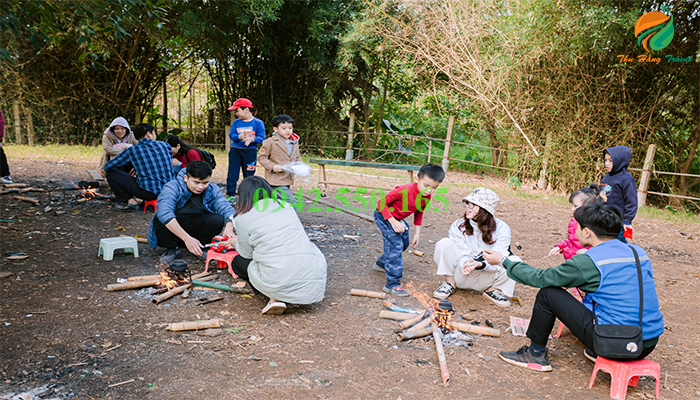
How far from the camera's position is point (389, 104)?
14.5m

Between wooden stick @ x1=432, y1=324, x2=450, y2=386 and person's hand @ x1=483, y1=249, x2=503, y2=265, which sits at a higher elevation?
person's hand @ x1=483, y1=249, x2=503, y2=265

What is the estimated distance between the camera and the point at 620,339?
97.9 inches

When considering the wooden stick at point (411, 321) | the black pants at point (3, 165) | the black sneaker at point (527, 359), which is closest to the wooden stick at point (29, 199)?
the black pants at point (3, 165)

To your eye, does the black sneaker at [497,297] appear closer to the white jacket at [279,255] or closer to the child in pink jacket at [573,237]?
the child in pink jacket at [573,237]

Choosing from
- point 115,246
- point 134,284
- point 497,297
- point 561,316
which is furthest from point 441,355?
point 115,246

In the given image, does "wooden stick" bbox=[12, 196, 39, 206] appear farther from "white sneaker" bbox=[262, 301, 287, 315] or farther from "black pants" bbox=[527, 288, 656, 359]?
"black pants" bbox=[527, 288, 656, 359]

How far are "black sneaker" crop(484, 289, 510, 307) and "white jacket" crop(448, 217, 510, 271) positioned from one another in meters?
0.26

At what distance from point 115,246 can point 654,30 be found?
369 inches

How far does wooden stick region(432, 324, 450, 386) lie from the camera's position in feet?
8.68

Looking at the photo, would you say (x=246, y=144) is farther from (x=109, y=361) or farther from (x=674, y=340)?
(x=674, y=340)

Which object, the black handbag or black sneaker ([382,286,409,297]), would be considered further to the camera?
black sneaker ([382,286,409,297])

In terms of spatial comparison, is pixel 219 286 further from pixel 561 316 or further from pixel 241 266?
pixel 561 316

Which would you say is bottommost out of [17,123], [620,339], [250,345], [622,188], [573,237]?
[250,345]

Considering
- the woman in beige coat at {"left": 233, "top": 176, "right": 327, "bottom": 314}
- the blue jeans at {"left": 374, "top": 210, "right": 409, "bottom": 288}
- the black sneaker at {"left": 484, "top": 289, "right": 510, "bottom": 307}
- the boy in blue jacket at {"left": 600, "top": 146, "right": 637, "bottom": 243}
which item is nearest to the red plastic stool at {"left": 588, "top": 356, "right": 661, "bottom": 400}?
the black sneaker at {"left": 484, "top": 289, "right": 510, "bottom": 307}
